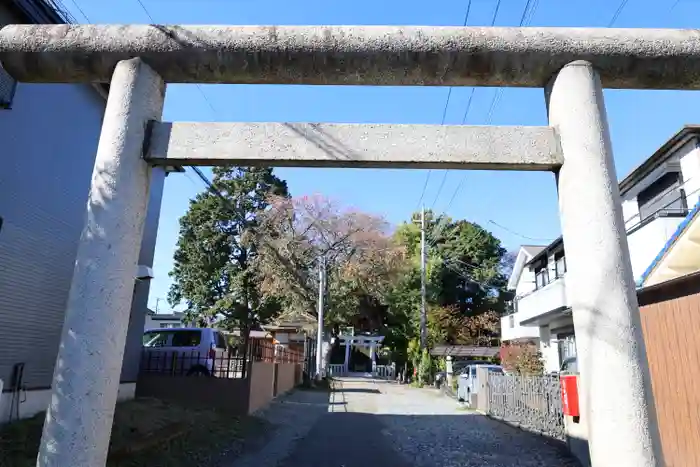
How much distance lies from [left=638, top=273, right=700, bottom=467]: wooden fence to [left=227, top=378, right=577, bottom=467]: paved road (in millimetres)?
2336

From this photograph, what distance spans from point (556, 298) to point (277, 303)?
21412 millimetres

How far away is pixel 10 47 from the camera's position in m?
4.16

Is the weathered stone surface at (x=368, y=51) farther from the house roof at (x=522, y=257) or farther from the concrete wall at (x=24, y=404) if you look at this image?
the house roof at (x=522, y=257)

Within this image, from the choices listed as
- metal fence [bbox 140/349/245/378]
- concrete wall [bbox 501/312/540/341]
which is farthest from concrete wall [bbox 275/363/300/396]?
concrete wall [bbox 501/312/540/341]

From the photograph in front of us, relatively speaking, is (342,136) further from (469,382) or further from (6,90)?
(469,382)

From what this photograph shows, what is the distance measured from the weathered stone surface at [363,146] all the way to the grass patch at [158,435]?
15.1 feet

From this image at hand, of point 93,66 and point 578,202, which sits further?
point 93,66

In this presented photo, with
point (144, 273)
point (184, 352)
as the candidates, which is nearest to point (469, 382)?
point (184, 352)

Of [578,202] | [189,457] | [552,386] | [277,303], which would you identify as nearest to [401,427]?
[552,386]

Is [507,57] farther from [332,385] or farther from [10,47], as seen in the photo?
[332,385]

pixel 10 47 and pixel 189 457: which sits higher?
pixel 10 47

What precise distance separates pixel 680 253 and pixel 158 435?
8554mm

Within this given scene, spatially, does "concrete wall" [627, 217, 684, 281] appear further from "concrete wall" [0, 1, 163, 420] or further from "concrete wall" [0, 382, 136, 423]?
"concrete wall" [0, 382, 136, 423]

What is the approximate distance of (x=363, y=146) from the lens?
13.1ft
